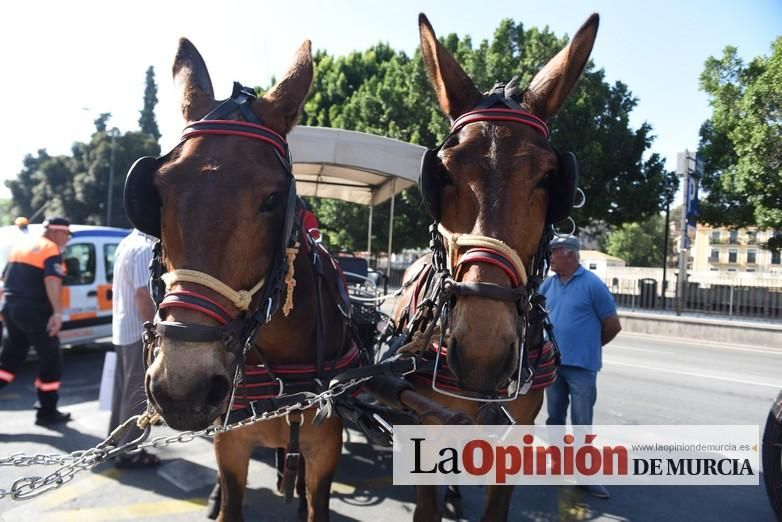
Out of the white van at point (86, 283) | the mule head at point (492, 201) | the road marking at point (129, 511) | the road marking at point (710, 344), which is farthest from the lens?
the road marking at point (710, 344)

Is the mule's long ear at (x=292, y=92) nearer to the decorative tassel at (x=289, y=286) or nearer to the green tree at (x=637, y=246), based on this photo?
the decorative tassel at (x=289, y=286)

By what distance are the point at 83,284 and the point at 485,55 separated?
1731 cm

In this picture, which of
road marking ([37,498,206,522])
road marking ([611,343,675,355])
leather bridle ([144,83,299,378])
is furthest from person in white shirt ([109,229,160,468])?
road marking ([611,343,675,355])

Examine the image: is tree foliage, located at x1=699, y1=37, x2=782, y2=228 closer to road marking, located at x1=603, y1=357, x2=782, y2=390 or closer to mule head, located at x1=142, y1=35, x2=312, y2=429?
road marking, located at x1=603, y1=357, x2=782, y2=390

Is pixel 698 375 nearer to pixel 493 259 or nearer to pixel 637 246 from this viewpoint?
pixel 493 259

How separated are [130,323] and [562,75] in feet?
12.5

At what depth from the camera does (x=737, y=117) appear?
1816 cm

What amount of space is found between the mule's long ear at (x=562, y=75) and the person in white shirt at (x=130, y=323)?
315cm

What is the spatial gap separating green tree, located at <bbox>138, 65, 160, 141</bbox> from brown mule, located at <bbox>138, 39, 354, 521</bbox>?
57891 millimetres

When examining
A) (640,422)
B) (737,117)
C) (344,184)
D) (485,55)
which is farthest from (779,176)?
(344,184)

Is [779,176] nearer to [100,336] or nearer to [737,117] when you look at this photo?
[737,117]

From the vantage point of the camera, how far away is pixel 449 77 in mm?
2373

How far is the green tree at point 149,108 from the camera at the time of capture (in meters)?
53.7

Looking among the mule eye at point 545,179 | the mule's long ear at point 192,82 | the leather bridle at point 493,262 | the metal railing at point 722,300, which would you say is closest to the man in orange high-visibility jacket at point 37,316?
the mule's long ear at point 192,82
